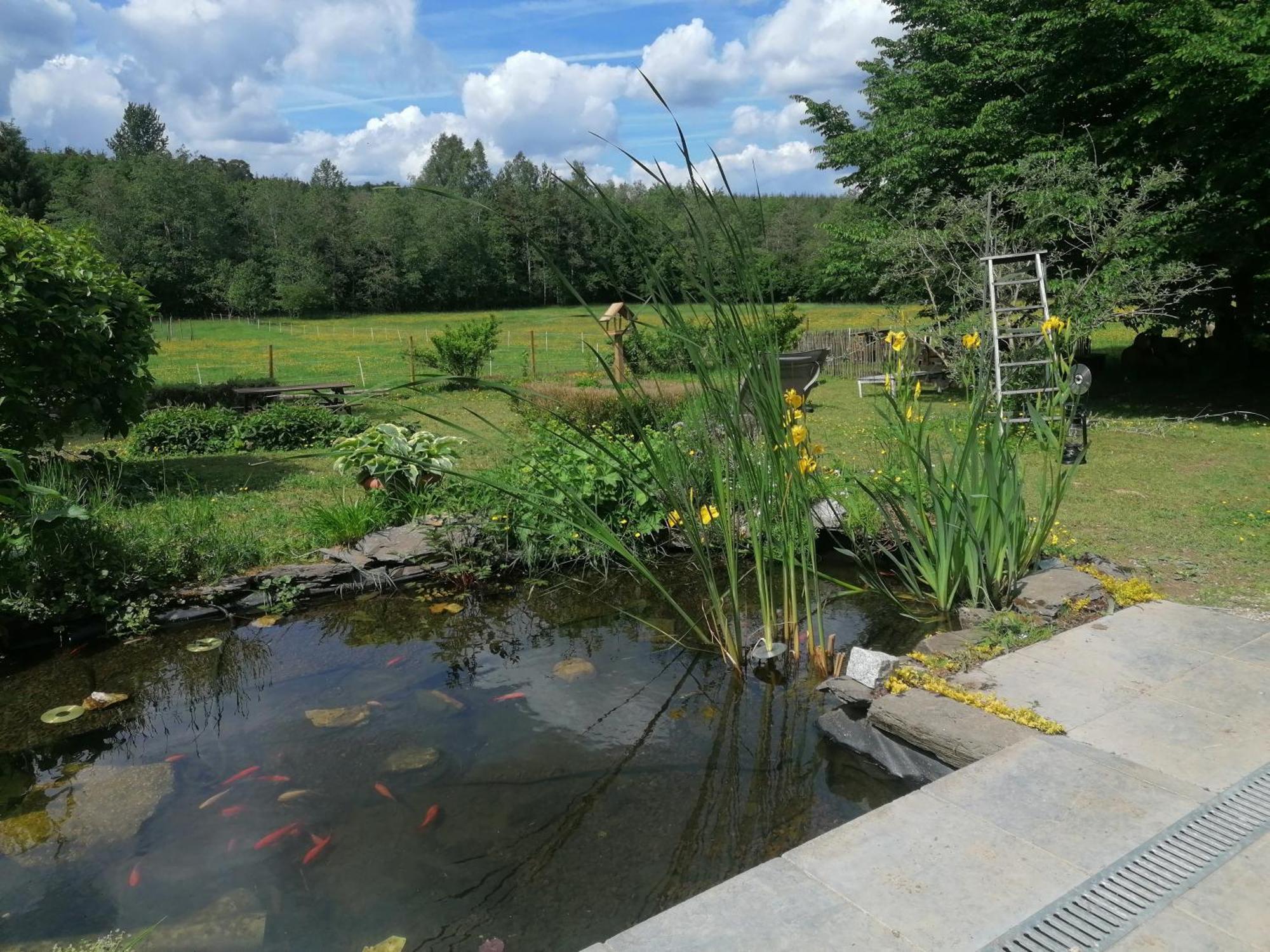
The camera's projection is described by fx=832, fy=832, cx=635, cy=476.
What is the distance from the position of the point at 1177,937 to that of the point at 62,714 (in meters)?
3.82

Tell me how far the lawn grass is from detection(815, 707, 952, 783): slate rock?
1658mm

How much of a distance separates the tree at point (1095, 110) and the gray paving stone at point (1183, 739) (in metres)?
8.00

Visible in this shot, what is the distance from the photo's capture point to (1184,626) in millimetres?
3309

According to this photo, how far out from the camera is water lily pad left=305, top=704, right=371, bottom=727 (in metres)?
3.26

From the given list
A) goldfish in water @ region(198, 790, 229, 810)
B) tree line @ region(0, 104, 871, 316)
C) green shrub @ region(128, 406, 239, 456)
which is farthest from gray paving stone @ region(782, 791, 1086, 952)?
tree line @ region(0, 104, 871, 316)

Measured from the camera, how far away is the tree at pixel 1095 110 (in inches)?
342

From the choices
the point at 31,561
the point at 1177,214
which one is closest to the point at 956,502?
the point at 31,561

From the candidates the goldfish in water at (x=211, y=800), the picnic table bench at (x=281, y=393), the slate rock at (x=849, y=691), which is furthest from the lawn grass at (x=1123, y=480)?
the slate rock at (x=849, y=691)

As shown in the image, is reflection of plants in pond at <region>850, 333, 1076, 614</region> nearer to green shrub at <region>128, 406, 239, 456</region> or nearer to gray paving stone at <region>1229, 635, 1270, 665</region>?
gray paving stone at <region>1229, 635, 1270, 665</region>

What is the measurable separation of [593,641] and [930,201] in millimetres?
12435

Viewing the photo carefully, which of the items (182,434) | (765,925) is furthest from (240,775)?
(182,434)

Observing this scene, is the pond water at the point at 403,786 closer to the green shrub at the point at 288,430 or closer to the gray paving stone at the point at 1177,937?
the gray paving stone at the point at 1177,937

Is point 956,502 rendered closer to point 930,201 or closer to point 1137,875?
point 1137,875

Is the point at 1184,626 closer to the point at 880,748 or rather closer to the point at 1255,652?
the point at 1255,652
